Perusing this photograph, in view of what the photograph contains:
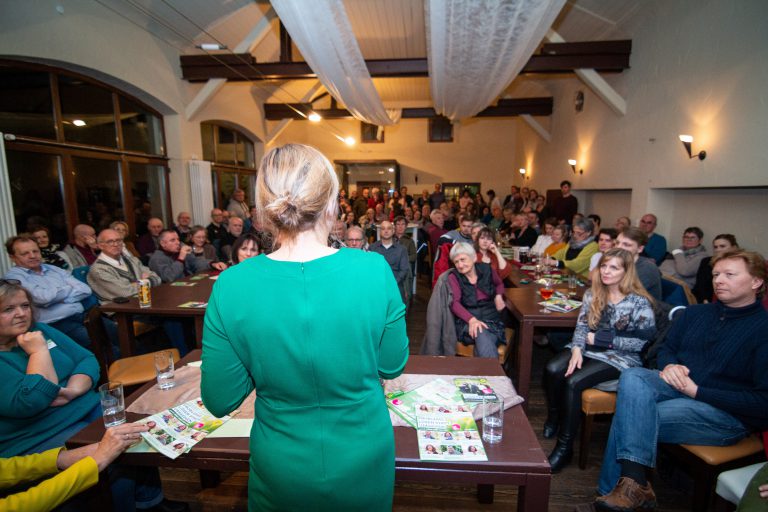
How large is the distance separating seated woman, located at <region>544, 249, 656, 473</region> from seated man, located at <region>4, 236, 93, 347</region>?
3485mm

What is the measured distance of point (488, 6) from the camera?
3.11m

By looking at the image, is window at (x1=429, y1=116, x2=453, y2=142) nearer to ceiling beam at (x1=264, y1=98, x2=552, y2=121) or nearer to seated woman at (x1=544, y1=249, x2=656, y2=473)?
ceiling beam at (x1=264, y1=98, x2=552, y2=121)

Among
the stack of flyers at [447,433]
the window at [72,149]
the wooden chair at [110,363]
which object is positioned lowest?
the wooden chair at [110,363]

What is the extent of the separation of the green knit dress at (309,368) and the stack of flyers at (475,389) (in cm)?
66

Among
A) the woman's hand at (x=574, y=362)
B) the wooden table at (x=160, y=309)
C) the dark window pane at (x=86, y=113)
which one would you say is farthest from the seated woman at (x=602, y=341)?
the dark window pane at (x=86, y=113)

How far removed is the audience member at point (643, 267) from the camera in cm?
285

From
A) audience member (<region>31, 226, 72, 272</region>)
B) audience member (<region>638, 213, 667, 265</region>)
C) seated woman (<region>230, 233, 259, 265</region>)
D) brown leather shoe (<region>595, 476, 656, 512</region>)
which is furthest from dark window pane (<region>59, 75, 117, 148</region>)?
audience member (<region>638, 213, 667, 265</region>)

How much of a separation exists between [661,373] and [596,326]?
0.45m

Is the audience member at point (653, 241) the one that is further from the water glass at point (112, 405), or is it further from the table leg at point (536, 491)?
the water glass at point (112, 405)

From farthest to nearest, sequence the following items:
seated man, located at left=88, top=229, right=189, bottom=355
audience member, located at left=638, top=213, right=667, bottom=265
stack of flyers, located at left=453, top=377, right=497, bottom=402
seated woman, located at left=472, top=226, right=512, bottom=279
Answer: audience member, located at left=638, top=213, right=667, bottom=265 < seated woman, located at left=472, top=226, right=512, bottom=279 < seated man, located at left=88, top=229, right=189, bottom=355 < stack of flyers, located at left=453, top=377, right=497, bottom=402

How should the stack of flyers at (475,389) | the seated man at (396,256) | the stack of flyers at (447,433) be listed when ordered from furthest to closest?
the seated man at (396,256) < the stack of flyers at (475,389) < the stack of flyers at (447,433)

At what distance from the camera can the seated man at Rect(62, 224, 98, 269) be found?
13.9 ft

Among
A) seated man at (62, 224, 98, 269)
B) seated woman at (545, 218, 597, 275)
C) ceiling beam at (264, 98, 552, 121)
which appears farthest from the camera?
ceiling beam at (264, 98, 552, 121)

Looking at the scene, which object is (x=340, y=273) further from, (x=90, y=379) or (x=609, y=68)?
(x=609, y=68)
